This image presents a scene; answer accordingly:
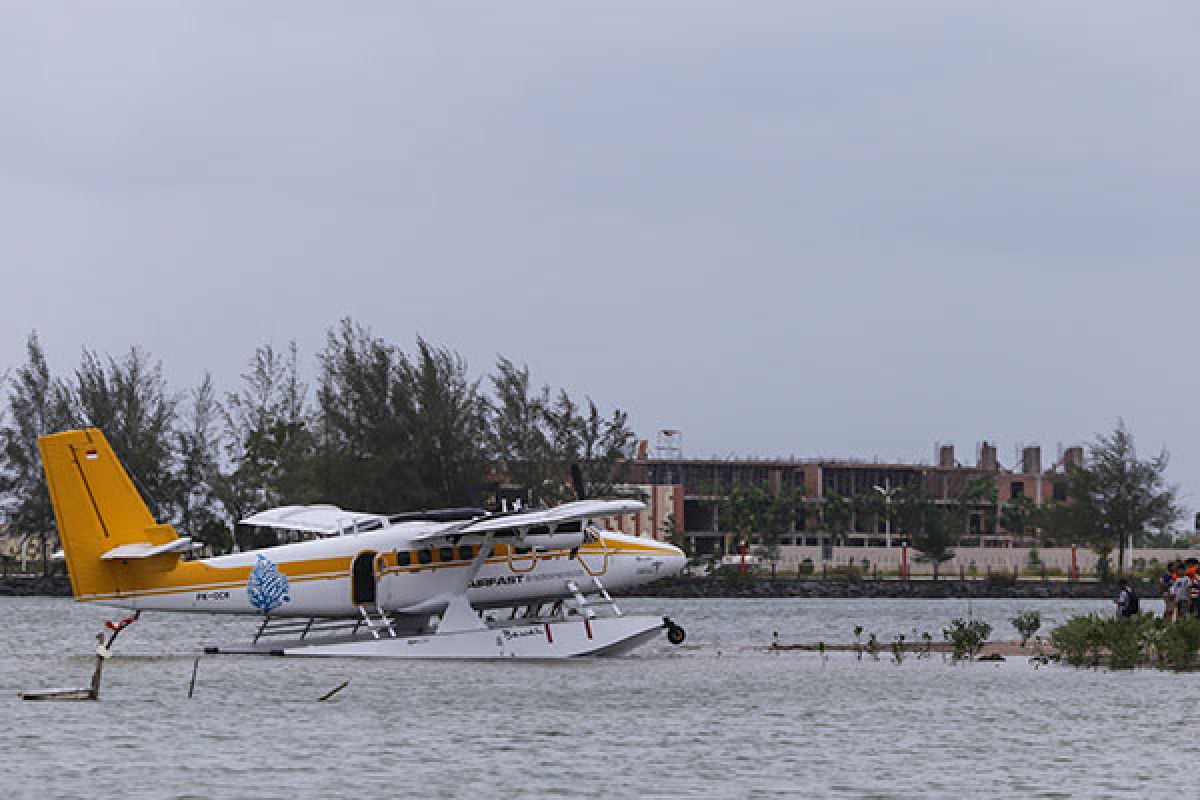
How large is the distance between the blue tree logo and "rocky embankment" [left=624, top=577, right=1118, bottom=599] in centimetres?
5820

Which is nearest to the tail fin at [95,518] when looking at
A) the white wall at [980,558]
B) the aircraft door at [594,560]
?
the aircraft door at [594,560]

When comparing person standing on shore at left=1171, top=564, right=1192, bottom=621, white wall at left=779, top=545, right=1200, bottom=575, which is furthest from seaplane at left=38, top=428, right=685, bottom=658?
white wall at left=779, top=545, right=1200, bottom=575

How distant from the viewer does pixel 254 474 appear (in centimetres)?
8725

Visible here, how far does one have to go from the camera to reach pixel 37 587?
89500mm

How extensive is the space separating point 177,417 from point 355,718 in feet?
227

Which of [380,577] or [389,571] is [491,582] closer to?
[389,571]

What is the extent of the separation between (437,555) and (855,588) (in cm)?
6520

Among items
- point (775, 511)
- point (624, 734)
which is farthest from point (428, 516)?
point (775, 511)

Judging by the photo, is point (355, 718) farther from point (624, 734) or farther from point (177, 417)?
point (177, 417)

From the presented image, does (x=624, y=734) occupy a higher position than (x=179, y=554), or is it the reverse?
(x=179, y=554)

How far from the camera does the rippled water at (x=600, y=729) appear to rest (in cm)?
1995

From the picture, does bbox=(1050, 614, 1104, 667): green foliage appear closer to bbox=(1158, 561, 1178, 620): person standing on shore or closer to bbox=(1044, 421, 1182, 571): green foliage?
bbox=(1158, 561, 1178, 620): person standing on shore

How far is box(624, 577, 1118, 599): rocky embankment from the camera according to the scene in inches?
3622

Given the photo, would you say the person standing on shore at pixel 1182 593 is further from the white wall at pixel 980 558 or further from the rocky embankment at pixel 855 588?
the white wall at pixel 980 558
